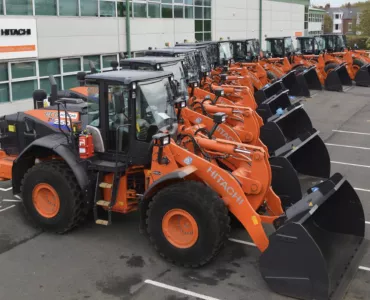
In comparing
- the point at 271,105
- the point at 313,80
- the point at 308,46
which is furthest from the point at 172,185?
the point at 308,46

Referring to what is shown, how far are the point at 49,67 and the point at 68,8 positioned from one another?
2172mm

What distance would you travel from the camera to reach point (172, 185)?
614 centimetres

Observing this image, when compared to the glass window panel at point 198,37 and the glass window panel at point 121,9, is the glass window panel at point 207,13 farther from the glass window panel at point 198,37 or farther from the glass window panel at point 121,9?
the glass window panel at point 121,9

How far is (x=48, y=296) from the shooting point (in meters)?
5.62

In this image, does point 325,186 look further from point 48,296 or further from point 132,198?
point 48,296

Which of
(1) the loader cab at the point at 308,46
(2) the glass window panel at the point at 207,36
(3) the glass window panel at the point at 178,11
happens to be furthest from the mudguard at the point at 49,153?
(1) the loader cab at the point at 308,46

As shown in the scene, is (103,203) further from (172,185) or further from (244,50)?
(244,50)

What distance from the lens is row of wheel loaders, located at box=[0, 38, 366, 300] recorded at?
18.7 feet

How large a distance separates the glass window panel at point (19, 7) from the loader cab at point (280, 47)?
13060 mm

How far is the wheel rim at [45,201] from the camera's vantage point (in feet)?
23.6

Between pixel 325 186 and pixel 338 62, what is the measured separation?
1982 cm

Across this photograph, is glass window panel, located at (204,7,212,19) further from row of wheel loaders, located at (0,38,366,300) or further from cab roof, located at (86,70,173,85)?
cab roof, located at (86,70,173,85)

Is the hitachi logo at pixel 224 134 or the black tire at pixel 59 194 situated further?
the hitachi logo at pixel 224 134

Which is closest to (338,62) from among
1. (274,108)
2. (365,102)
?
(365,102)
